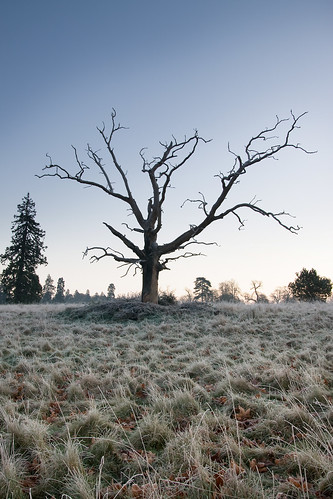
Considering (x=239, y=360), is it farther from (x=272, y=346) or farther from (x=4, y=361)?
(x=4, y=361)

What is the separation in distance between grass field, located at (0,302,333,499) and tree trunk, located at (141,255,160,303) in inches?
199

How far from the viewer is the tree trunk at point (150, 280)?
46.8ft

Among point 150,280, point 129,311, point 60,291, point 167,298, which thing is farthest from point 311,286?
point 60,291

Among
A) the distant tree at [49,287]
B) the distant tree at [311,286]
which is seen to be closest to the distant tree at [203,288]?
the distant tree at [311,286]

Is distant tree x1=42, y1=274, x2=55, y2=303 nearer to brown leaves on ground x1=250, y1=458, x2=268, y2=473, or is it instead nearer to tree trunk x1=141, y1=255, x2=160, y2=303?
tree trunk x1=141, y1=255, x2=160, y2=303

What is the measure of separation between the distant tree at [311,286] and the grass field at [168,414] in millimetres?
28644

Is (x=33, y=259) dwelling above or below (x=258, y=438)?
above

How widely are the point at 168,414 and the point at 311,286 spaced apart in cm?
3551

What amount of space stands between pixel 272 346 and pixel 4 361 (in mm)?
6021

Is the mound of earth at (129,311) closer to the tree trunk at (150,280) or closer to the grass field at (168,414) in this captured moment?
the tree trunk at (150,280)

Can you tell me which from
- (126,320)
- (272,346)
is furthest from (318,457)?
(126,320)

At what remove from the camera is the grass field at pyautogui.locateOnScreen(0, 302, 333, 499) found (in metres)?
2.36

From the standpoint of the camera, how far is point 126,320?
11.5 meters

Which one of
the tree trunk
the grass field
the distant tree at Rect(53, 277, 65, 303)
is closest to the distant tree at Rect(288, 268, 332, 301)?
the tree trunk
